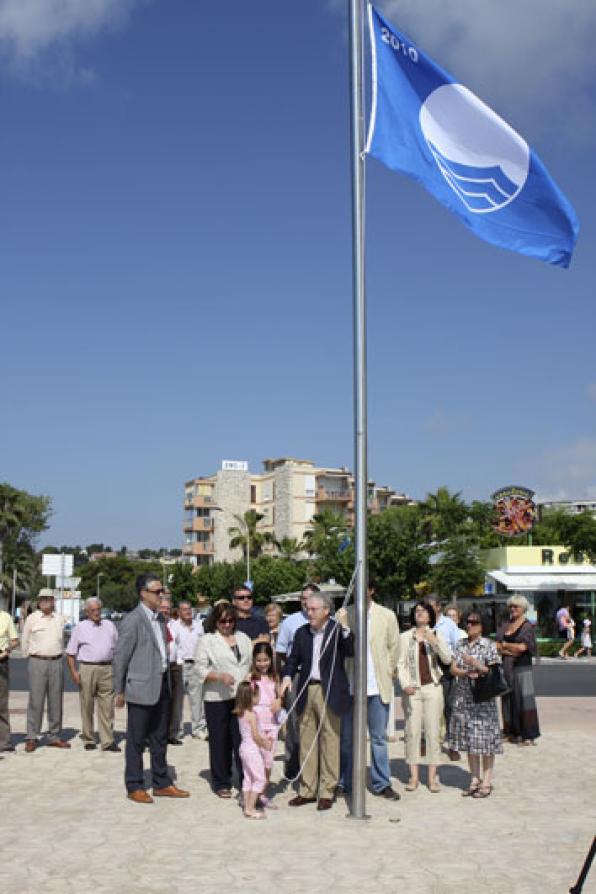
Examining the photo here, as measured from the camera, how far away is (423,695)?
999cm

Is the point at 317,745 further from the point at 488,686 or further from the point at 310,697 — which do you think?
the point at 488,686

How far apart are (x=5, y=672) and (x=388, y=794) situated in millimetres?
5361

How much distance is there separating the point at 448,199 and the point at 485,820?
5.31 meters

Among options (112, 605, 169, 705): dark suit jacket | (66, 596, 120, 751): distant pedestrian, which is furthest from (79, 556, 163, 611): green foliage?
(112, 605, 169, 705): dark suit jacket

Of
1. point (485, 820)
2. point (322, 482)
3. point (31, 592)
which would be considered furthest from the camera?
point (322, 482)

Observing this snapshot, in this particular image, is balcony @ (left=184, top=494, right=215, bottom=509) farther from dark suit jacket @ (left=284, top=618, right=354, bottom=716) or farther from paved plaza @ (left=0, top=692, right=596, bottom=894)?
dark suit jacket @ (left=284, top=618, right=354, bottom=716)

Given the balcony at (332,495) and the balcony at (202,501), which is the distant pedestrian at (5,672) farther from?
the balcony at (202,501)

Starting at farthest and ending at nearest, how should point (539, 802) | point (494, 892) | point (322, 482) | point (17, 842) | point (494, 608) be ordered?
point (322, 482) → point (494, 608) → point (539, 802) → point (17, 842) → point (494, 892)

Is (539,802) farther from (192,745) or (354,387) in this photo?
(192,745)

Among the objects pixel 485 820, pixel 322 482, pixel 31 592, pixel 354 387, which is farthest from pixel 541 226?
pixel 322 482

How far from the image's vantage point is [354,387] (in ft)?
29.6

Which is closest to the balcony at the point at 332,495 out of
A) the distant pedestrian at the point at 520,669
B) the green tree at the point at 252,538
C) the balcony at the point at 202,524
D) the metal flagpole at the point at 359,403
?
the balcony at the point at 202,524

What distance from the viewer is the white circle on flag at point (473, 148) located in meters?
9.07

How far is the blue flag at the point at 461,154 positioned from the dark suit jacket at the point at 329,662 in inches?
151
